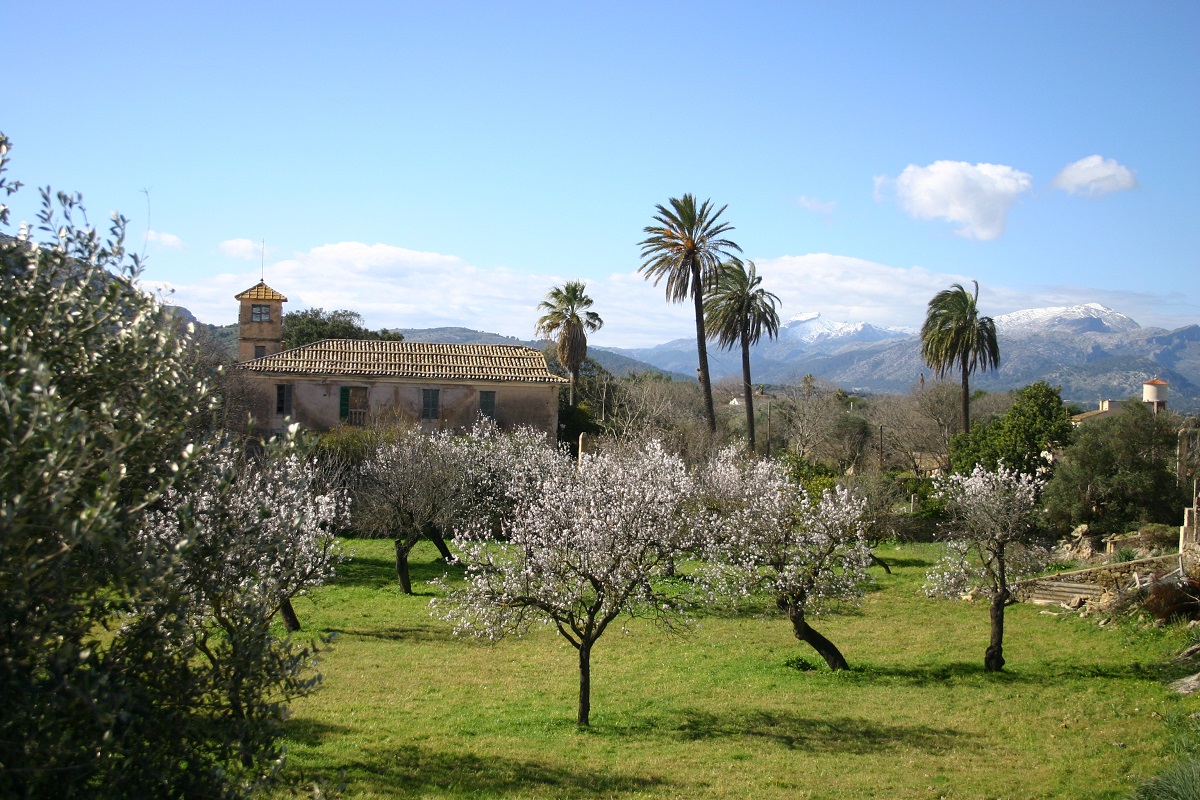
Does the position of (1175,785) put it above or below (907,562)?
above

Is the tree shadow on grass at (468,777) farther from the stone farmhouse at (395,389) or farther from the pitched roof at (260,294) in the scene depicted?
the pitched roof at (260,294)

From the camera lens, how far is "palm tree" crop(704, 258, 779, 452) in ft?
138

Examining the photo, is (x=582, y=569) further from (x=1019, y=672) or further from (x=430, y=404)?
(x=430, y=404)

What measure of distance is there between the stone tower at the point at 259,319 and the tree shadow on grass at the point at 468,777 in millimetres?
43847

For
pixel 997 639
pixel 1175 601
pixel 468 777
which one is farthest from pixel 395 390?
pixel 1175 601

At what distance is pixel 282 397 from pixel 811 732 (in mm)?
31981

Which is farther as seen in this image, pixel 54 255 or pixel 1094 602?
pixel 1094 602

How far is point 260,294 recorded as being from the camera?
52.1 m

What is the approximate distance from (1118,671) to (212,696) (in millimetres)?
19462

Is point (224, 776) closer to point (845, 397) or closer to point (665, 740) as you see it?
point (665, 740)

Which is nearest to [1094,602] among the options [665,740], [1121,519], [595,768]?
[1121,519]

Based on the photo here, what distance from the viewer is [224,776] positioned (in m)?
5.05

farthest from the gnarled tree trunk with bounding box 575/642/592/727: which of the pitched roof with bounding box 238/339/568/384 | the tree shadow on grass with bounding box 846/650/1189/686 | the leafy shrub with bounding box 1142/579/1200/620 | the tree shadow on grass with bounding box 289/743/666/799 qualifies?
the pitched roof with bounding box 238/339/568/384

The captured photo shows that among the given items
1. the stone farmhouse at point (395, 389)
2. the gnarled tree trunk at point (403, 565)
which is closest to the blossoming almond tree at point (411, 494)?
the gnarled tree trunk at point (403, 565)
